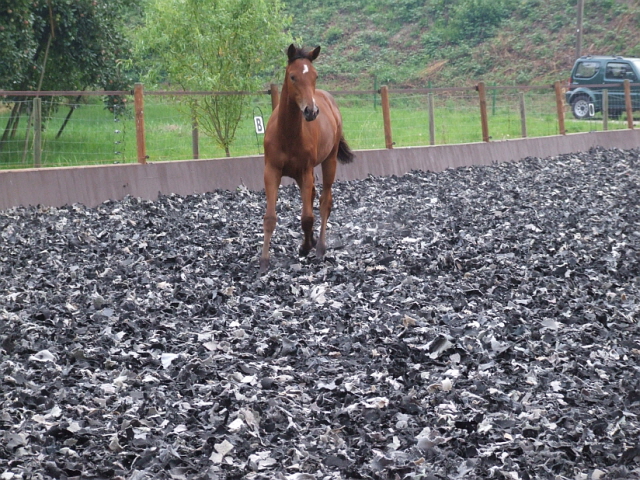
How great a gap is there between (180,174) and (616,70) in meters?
23.2

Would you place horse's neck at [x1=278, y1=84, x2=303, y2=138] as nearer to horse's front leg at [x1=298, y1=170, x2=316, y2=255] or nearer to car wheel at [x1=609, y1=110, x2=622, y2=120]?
horse's front leg at [x1=298, y1=170, x2=316, y2=255]

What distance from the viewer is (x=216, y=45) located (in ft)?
55.7

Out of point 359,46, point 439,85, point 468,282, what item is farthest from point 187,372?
point 359,46

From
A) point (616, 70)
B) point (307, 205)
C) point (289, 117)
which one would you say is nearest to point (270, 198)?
point (307, 205)

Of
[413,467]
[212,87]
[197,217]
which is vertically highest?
[212,87]

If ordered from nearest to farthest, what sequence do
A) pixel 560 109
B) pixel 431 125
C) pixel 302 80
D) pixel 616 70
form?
pixel 302 80 < pixel 431 125 < pixel 560 109 < pixel 616 70

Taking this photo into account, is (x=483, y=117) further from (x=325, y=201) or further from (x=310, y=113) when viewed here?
(x=310, y=113)

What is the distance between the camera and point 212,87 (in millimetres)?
16750

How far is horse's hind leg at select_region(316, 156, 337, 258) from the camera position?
893 cm

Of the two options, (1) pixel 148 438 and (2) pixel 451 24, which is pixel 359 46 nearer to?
(2) pixel 451 24

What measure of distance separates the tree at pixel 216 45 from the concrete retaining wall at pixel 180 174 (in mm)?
2722

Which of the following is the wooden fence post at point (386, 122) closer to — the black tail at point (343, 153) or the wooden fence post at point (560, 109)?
the black tail at point (343, 153)

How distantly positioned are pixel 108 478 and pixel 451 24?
44.9 m

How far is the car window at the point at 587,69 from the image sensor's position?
32312 mm
